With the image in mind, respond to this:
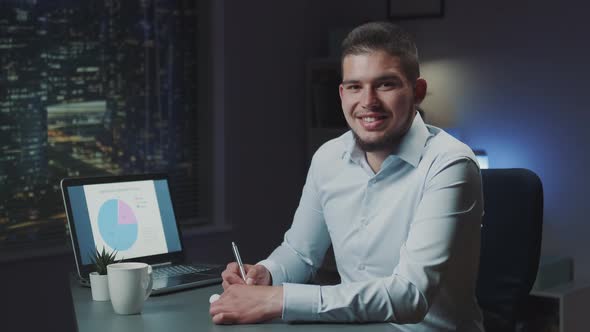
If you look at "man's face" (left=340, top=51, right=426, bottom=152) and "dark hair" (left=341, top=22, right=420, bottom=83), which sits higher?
"dark hair" (left=341, top=22, right=420, bottom=83)

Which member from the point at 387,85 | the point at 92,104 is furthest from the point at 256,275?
the point at 92,104

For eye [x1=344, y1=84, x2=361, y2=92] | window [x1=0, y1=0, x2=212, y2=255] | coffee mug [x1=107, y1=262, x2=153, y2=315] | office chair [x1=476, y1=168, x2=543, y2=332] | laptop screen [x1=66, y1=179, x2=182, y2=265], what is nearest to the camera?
coffee mug [x1=107, y1=262, x2=153, y2=315]

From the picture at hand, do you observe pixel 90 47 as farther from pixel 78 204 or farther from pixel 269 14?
pixel 78 204

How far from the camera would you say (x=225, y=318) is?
1739mm

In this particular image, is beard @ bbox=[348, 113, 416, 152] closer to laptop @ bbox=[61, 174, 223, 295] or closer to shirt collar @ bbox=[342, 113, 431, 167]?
shirt collar @ bbox=[342, 113, 431, 167]

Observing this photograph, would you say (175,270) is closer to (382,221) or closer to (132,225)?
(132,225)

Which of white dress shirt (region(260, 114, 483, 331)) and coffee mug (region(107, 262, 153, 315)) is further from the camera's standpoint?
coffee mug (region(107, 262, 153, 315))

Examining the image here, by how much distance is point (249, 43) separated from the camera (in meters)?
4.45

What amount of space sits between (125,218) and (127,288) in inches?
22.9

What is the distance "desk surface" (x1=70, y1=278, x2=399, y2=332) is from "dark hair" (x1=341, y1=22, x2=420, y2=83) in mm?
628

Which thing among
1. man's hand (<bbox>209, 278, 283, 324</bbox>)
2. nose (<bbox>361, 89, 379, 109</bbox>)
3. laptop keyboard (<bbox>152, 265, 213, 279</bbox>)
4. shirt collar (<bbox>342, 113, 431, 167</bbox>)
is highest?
nose (<bbox>361, 89, 379, 109</bbox>)

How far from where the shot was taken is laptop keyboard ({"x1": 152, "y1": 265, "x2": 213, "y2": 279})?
2.33 metres

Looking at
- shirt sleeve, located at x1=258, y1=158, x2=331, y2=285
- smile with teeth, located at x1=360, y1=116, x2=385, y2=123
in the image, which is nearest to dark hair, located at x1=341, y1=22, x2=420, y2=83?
smile with teeth, located at x1=360, y1=116, x2=385, y2=123

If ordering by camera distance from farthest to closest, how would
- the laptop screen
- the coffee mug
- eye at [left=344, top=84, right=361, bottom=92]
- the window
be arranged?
the window → the laptop screen → eye at [left=344, top=84, right=361, bottom=92] → the coffee mug
